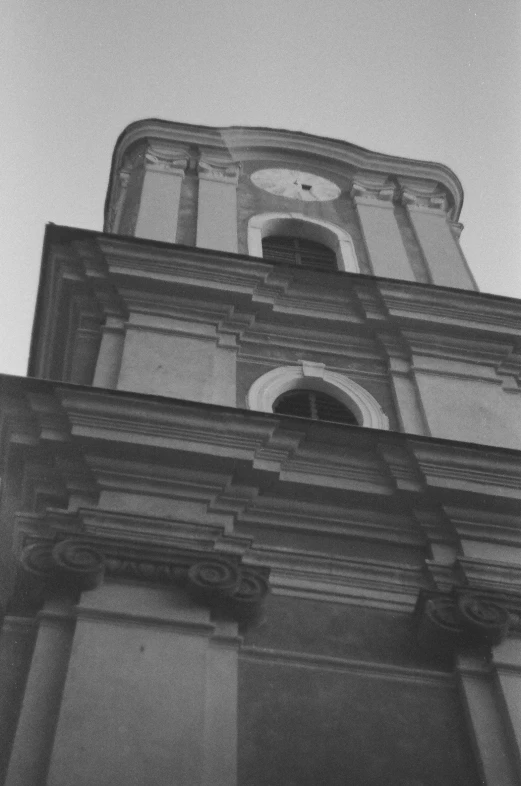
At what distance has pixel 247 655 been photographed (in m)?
9.93

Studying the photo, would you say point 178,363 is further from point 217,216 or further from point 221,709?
point 217,216

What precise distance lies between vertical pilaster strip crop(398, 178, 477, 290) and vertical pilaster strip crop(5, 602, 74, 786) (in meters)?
9.37

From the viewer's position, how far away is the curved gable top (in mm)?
21312

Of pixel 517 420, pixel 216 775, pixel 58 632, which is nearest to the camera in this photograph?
pixel 216 775

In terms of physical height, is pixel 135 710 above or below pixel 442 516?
below

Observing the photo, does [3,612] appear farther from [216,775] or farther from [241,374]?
[241,374]

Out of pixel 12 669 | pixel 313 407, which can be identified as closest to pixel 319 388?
A: pixel 313 407

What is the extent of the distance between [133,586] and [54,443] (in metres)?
1.88

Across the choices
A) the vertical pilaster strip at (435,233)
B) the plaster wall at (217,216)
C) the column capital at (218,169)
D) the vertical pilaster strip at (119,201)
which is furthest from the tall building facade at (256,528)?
the column capital at (218,169)

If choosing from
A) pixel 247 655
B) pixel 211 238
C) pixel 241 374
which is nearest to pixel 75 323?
pixel 241 374

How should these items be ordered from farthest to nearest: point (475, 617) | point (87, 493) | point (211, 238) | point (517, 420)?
point (211, 238)
point (517, 420)
point (87, 493)
point (475, 617)

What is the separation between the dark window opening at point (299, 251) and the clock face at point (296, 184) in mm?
1273

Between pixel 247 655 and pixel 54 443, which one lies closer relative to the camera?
pixel 247 655

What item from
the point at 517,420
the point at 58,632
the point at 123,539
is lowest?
the point at 58,632
